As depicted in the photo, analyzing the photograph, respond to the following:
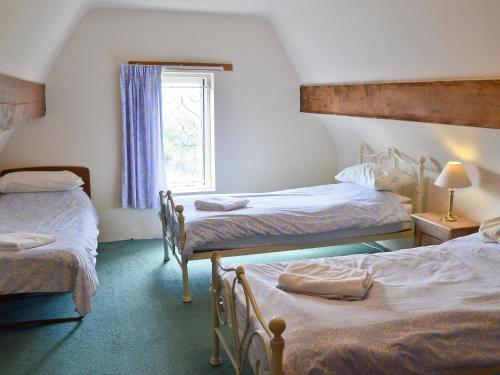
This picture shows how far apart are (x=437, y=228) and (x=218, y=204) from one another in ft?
5.62

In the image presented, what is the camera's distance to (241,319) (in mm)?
2428

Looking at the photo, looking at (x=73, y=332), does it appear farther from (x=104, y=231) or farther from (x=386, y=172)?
(x=386, y=172)

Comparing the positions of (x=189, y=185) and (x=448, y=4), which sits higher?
(x=448, y=4)

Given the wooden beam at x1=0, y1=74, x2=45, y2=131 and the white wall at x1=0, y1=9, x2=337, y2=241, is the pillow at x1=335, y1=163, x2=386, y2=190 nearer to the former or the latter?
the white wall at x1=0, y1=9, x2=337, y2=241

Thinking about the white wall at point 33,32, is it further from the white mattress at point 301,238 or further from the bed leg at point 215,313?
the white mattress at point 301,238

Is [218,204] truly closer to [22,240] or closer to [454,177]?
[22,240]

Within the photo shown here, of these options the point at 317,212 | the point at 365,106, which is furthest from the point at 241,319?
the point at 365,106

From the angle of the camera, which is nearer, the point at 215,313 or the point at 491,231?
the point at 215,313

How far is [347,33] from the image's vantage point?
152 inches

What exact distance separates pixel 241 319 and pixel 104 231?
125 inches

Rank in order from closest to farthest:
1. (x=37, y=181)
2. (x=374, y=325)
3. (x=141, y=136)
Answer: (x=374, y=325) → (x=37, y=181) → (x=141, y=136)

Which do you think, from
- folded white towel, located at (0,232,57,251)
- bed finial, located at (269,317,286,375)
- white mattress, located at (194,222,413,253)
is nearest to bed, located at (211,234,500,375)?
bed finial, located at (269,317,286,375)

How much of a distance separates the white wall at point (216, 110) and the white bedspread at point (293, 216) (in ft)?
3.54

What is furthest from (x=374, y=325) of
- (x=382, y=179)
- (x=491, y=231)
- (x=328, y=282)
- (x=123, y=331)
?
(x=382, y=179)
